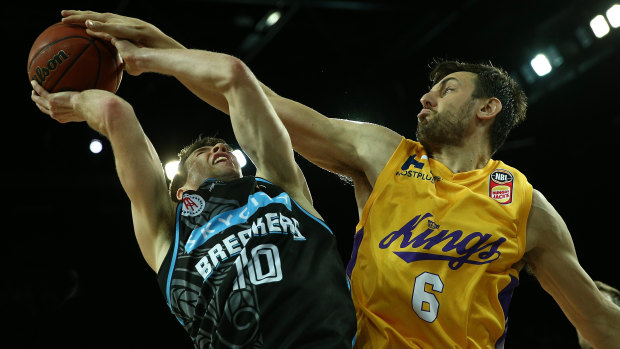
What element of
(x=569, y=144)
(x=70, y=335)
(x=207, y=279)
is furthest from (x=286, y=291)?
(x=569, y=144)

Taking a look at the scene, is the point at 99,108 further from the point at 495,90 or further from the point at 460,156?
the point at 495,90

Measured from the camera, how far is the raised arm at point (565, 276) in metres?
2.67

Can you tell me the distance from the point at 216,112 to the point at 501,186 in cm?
392

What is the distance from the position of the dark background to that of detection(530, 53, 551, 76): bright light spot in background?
0.28 ft

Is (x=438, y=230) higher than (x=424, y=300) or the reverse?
higher

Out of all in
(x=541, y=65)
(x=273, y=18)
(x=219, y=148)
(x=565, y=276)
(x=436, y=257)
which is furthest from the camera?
(x=541, y=65)

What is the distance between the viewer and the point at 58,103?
2512 millimetres

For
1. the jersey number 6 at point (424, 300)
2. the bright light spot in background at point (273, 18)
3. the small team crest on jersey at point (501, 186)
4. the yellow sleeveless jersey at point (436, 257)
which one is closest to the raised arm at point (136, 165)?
the yellow sleeveless jersey at point (436, 257)

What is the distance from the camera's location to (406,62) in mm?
6379

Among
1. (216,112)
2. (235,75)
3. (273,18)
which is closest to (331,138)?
(235,75)

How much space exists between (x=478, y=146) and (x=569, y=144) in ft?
14.8

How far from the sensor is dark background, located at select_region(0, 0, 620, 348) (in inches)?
224

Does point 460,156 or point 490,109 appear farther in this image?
point 490,109

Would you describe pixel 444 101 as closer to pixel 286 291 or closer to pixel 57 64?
pixel 286 291
